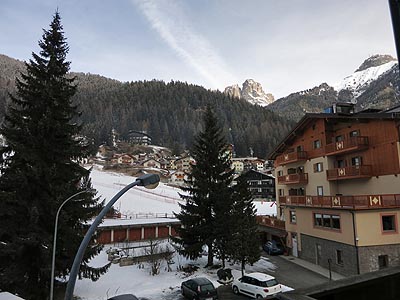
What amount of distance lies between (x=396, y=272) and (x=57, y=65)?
2053 centimetres

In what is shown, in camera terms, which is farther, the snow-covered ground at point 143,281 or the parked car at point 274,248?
the parked car at point 274,248

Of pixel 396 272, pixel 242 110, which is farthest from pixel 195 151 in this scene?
pixel 242 110

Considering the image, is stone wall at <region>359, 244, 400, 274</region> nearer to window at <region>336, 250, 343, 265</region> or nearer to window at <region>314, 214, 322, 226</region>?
window at <region>336, 250, 343, 265</region>

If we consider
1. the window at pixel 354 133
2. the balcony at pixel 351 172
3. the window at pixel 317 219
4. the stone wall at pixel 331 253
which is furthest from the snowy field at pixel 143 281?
the window at pixel 354 133

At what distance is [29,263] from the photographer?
16812mm

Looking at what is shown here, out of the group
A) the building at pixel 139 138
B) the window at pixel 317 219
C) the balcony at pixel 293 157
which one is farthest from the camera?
the building at pixel 139 138

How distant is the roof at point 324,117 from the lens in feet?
88.7

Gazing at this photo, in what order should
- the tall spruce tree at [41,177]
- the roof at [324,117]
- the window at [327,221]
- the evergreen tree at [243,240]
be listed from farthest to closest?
the roof at [324,117] → the window at [327,221] → the evergreen tree at [243,240] → the tall spruce tree at [41,177]

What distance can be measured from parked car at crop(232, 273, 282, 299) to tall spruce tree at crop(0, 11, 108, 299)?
9.35 meters

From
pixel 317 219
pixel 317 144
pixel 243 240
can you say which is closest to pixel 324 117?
pixel 317 144

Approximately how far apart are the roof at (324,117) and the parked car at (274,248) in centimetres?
1329

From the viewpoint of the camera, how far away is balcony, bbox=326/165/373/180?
1117 inches

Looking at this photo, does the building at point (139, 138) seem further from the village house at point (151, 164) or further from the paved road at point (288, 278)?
the paved road at point (288, 278)

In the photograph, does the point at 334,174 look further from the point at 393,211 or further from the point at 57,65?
the point at 57,65
